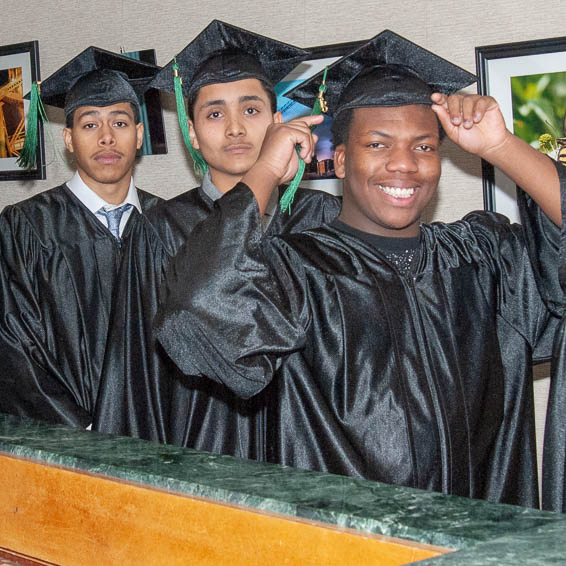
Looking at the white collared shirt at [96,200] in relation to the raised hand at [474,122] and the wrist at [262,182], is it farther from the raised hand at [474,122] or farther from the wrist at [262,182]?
the raised hand at [474,122]

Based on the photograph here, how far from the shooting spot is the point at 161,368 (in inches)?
121

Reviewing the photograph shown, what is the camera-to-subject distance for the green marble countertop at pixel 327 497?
1052 mm

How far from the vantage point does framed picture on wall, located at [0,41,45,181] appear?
4.86m

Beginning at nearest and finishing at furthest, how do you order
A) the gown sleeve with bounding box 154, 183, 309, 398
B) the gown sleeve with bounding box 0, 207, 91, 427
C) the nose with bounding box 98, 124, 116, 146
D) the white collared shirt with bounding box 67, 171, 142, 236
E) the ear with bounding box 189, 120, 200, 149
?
the gown sleeve with bounding box 154, 183, 309, 398
the ear with bounding box 189, 120, 200, 149
the gown sleeve with bounding box 0, 207, 91, 427
the nose with bounding box 98, 124, 116, 146
the white collared shirt with bounding box 67, 171, 142, 236

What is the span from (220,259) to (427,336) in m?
0.53

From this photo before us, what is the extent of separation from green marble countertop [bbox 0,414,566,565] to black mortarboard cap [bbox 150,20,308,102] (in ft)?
5.35

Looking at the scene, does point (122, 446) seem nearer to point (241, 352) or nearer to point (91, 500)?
point (91, 500)

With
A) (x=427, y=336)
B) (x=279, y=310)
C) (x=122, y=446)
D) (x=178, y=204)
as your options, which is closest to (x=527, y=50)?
(x=178, y=204)

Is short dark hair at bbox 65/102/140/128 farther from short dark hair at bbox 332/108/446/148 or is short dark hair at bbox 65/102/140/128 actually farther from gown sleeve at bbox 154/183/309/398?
gown sleeve at bbox 154/183/309/398

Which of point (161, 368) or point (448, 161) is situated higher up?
point (448, 161)

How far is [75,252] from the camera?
11.2ft

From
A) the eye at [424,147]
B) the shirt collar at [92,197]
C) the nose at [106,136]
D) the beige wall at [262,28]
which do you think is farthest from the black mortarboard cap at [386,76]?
the beige wall at [262,28]

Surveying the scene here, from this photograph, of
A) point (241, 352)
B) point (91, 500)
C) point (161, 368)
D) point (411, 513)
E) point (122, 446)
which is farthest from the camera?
point (161, 368)

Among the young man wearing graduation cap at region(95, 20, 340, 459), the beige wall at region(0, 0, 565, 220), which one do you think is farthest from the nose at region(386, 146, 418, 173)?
the beige wall at region(0, 0, 565, 220)
